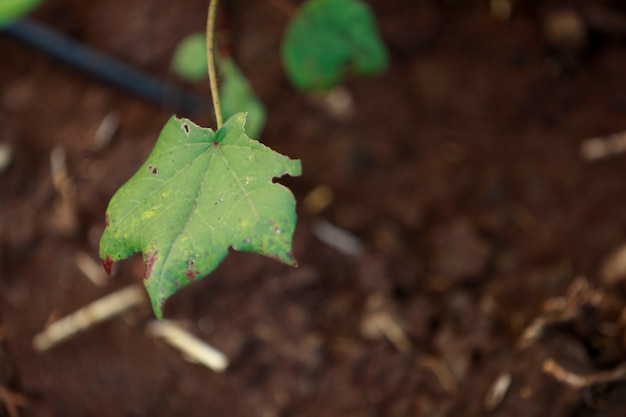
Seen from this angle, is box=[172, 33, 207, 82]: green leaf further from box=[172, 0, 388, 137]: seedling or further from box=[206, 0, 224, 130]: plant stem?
box=[206, 0, 224, 130]: plant stem

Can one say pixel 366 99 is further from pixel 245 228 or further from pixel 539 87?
pixel 245 228

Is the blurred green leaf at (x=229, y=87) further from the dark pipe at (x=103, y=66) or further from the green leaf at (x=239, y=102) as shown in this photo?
the dark pipe at (x=103, y=66)

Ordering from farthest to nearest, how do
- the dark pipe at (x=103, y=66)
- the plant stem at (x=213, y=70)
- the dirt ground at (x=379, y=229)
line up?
the dark pipe at (x=103, y=66) → the dirt ground at (x=379, y=229) → the plant stem at (x=213, y=70)

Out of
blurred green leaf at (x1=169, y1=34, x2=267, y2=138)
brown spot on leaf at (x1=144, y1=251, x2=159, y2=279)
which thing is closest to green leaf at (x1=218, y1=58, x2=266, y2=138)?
blurred green leaf at (x1=169, y1=34, x2=267, y2=138)

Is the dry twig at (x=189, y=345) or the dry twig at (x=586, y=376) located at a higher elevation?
the dry twig at (x=586, y=376)

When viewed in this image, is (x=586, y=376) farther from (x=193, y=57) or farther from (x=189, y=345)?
(x=193, y=57)

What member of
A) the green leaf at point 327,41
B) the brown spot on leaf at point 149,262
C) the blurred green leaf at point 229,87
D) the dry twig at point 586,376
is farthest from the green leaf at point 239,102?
the dry twig at point 586,376

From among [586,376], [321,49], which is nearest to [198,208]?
[321,49]
